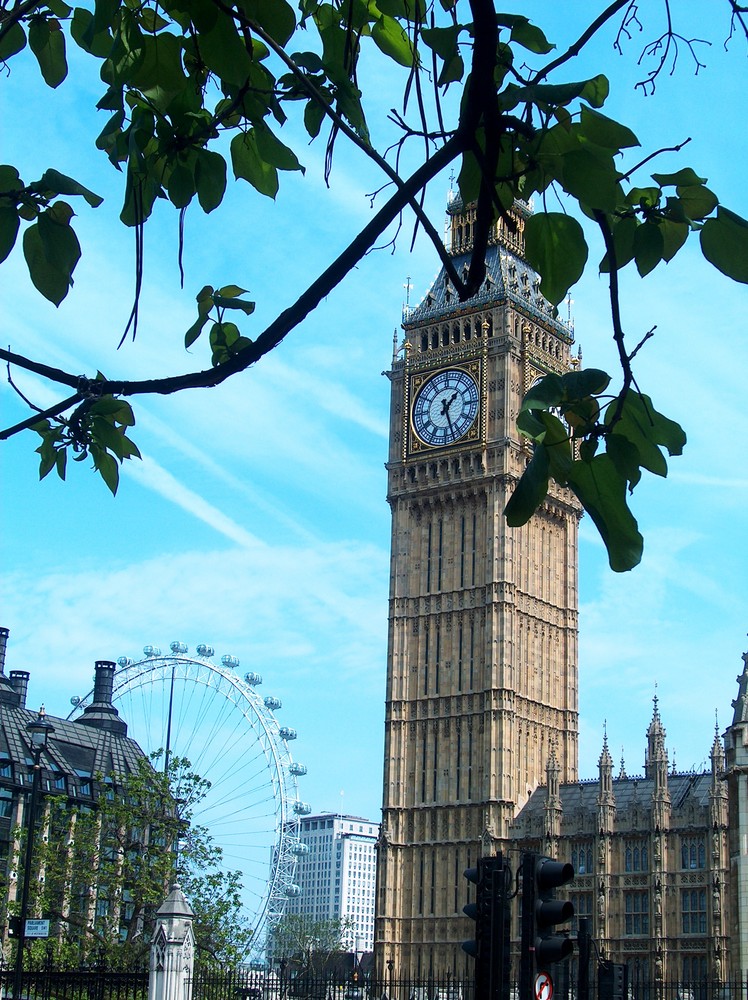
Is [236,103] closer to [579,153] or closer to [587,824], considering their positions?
[579,153]

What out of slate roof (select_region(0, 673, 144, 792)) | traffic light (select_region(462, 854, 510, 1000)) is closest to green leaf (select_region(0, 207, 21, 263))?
traffic light (select_region(462, 854, 510, 1000))

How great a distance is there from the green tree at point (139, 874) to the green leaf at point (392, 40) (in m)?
32.7

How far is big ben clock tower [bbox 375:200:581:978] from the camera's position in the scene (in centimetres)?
5638

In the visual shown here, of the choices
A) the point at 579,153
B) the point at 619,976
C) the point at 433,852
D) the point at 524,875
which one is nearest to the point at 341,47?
the point at 579,153

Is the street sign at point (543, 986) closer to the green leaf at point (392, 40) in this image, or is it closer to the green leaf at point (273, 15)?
the green leaf at point (392, 40)

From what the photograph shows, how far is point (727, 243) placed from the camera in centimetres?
262

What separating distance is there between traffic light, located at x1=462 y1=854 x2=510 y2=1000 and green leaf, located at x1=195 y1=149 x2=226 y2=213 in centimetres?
800

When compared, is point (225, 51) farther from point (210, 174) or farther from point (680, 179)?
point (680, 179)

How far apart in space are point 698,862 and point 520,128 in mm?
51553

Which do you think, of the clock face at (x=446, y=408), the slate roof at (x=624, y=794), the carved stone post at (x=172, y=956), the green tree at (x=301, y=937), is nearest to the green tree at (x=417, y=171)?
the carved stone post at (x=172, y=956)

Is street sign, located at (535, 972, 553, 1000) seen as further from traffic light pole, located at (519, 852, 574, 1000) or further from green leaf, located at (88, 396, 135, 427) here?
green leaf, located at (88, 396, 135, 427)

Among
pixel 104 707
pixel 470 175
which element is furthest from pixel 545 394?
pixel 104 707

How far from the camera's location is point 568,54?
283 centimetres

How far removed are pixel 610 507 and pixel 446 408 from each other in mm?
58760
